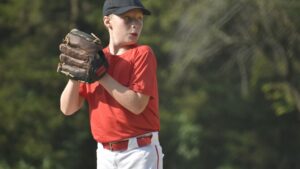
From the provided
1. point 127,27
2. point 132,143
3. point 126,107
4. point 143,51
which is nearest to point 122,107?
point 126,107

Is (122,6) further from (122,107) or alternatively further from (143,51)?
(122,107)

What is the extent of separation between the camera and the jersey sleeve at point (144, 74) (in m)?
4.08

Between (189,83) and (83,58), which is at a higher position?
(83,58)

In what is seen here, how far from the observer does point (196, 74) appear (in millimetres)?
17797

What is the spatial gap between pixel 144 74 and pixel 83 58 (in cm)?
32

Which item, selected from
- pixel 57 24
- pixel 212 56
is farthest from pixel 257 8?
pixel 57 24

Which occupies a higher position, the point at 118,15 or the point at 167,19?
the point at 118,15

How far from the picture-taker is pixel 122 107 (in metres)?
4.14

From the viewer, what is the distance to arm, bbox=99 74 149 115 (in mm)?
4020

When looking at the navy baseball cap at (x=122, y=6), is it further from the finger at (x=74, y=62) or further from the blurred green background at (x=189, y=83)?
the blurred green background at (x=189, y=83)

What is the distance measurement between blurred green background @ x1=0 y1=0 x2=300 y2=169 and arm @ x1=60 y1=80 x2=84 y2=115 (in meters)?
8.31

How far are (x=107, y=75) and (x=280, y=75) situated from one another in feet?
35.7

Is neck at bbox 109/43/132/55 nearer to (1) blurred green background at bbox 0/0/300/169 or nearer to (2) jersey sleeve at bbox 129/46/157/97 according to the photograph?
(2) jersey sleeve at bbox 129/46/157/97

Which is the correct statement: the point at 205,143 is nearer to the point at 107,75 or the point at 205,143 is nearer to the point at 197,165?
the point at 197,165
